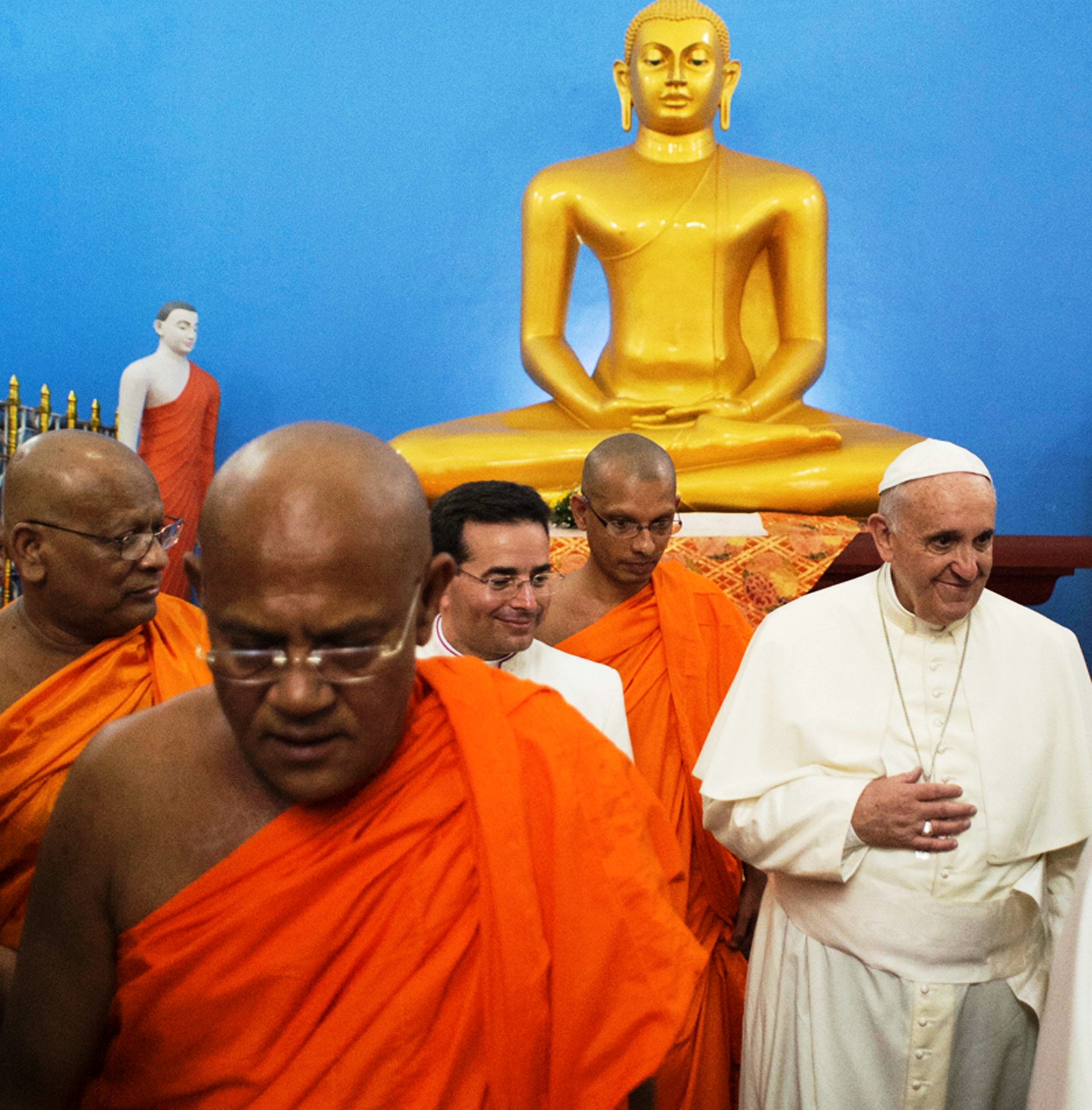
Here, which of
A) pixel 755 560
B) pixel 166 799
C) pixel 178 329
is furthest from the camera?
pixel 178 329

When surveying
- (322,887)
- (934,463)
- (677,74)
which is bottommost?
(322,887)

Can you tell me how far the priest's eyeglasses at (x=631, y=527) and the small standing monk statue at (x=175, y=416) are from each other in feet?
11.9

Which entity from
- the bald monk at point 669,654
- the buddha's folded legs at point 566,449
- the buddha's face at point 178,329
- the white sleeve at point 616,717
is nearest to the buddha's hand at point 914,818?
the white sleeve at point 616,717

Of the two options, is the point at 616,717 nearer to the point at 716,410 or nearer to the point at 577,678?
the point at 577,678

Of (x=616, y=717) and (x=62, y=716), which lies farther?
(x=616, y=717)

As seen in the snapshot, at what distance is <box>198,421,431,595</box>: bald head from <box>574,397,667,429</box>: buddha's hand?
4129 mm

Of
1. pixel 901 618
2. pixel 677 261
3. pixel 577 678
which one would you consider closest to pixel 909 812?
pixel 901 618

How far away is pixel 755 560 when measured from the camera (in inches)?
156

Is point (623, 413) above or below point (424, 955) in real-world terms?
above

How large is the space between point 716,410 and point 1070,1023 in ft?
13.5

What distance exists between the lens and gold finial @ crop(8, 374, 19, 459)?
5551 millimetres

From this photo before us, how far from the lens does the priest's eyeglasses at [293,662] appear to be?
45.1 inches

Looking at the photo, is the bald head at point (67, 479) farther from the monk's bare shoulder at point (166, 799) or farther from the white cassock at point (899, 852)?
the white cassock at point (899, 852)

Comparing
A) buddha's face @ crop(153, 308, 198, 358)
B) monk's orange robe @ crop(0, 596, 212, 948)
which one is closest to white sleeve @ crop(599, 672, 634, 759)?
monk's orange robe @ crop(0, 596, 212, 948)
